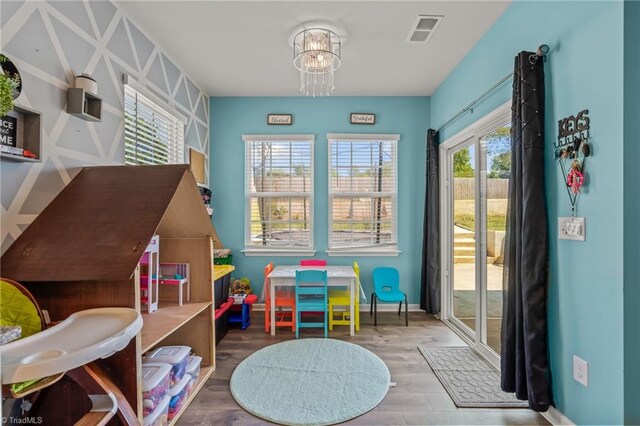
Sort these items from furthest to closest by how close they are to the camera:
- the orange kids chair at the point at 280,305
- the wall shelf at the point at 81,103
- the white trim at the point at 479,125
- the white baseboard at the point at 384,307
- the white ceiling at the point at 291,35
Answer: the white baseboard at the point at 384,307 < the orange kids chair at the point at 280,305 < the white trim at the point at 479,125 < the white ceiling at the point at 291,35 < the wall shelf at the point at 81,103

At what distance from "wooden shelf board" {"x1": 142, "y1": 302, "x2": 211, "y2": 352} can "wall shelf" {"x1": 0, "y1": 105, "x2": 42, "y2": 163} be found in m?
1.04

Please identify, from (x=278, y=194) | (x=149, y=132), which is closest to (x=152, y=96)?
(x=149, y=132)

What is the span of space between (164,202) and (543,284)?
7.27ft

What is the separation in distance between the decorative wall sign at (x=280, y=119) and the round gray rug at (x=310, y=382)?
8.59 feet

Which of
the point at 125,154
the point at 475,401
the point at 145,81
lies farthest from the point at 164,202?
the point at 475,401

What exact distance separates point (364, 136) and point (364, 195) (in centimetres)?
76

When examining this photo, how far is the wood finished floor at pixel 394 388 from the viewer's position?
1.82 metres

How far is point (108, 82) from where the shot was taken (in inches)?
77.9

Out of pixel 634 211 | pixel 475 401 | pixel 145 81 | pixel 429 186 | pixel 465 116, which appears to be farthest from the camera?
pixel 429 186

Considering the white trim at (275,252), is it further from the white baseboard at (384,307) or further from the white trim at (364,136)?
the white trim at (364,136)

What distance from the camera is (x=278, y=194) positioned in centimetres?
378

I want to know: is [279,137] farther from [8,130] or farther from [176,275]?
[8,130]

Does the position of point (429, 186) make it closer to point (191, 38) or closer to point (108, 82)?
point (191, 38)

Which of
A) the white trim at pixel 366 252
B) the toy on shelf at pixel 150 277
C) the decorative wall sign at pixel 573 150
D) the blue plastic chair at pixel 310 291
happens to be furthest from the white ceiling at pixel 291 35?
the blue plastic chair at pixel 310 291
